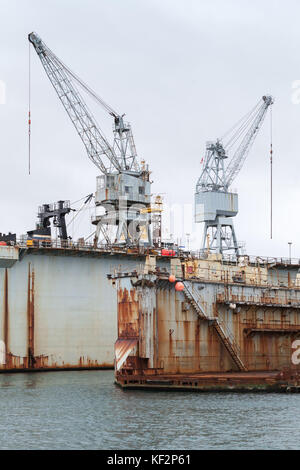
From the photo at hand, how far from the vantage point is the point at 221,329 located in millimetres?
55719

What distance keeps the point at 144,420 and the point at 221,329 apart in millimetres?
19001

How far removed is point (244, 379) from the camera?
48844 mm

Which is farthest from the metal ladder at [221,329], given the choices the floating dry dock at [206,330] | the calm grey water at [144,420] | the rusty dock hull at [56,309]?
the rusty dock hull at [56,309]

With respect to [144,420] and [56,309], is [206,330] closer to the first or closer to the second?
[144,420]

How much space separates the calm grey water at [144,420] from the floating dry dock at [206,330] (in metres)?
2.18

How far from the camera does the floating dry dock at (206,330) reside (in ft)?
166

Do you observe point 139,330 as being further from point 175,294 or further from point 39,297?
point 39,297

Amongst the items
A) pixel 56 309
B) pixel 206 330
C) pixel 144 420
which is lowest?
pixel 144 420

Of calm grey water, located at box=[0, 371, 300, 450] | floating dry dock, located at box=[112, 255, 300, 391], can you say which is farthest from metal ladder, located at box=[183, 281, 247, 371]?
calm grey water, located at box=[0, 371, 300, 450]

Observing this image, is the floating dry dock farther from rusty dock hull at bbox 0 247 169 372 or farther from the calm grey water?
rusty dock hull at bbox 0 247 169 372

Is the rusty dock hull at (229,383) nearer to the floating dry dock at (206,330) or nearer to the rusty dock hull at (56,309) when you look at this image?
the floating dry dock at (206,330)

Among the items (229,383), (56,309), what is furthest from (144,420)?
(56,309)
